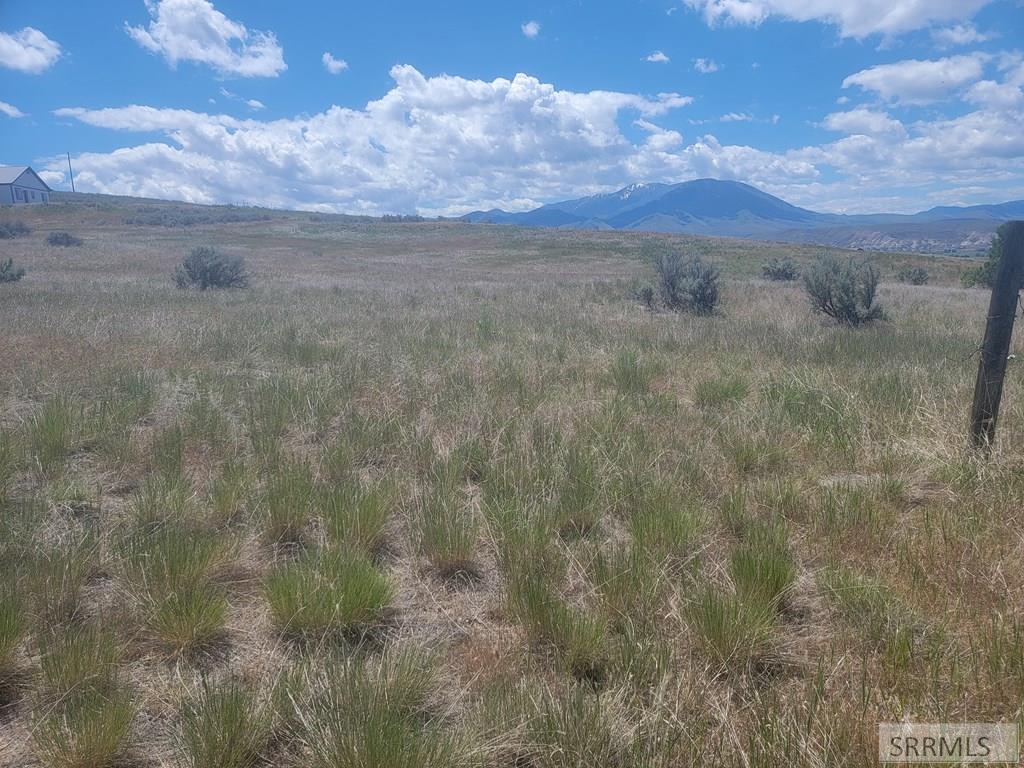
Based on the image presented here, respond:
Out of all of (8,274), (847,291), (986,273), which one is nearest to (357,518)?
(847,291)

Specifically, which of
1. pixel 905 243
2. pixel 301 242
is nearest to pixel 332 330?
pixel 301 242

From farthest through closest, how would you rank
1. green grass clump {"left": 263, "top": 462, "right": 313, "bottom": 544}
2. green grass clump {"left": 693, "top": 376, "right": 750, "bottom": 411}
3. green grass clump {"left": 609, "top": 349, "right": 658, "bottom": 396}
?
1. green grass clump {"left": 609, "top": 349, "right": 658, "bottom": 396}
2. green grass clump {"left": 693, "top": 376, "right": 750, "bottom": 411}
3. green grass clump {"left": 263, "top": 462, "right": 313, "bottom": 544}

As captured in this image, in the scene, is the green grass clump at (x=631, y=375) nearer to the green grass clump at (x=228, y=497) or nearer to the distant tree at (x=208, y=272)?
the green grass clump at (x=228, y=497)

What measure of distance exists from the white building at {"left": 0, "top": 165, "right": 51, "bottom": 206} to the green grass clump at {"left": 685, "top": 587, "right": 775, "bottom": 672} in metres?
99.8

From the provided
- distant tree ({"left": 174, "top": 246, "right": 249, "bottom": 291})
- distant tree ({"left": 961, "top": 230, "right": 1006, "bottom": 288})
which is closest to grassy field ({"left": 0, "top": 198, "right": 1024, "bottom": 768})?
distant tree ({"left": 174, "top": 246, "right": 249, "bottom": 291})

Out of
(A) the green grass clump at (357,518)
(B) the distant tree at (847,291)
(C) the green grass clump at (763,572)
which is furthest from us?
(B) the distant tree at (847,291)

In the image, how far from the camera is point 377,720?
205cm

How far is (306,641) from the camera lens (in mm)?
2756

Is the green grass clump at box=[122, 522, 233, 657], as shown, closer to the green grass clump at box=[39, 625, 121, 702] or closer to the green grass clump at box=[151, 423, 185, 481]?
the green grass clump at box=[39, 625, 121, 702]

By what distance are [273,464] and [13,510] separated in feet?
5.04

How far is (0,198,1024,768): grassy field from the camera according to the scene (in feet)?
6.98

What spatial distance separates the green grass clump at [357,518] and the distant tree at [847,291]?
38.1 feet

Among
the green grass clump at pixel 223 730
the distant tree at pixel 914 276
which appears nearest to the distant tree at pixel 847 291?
the green grass clump at pixel 223 730

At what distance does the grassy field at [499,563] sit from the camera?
2129 millimetres
